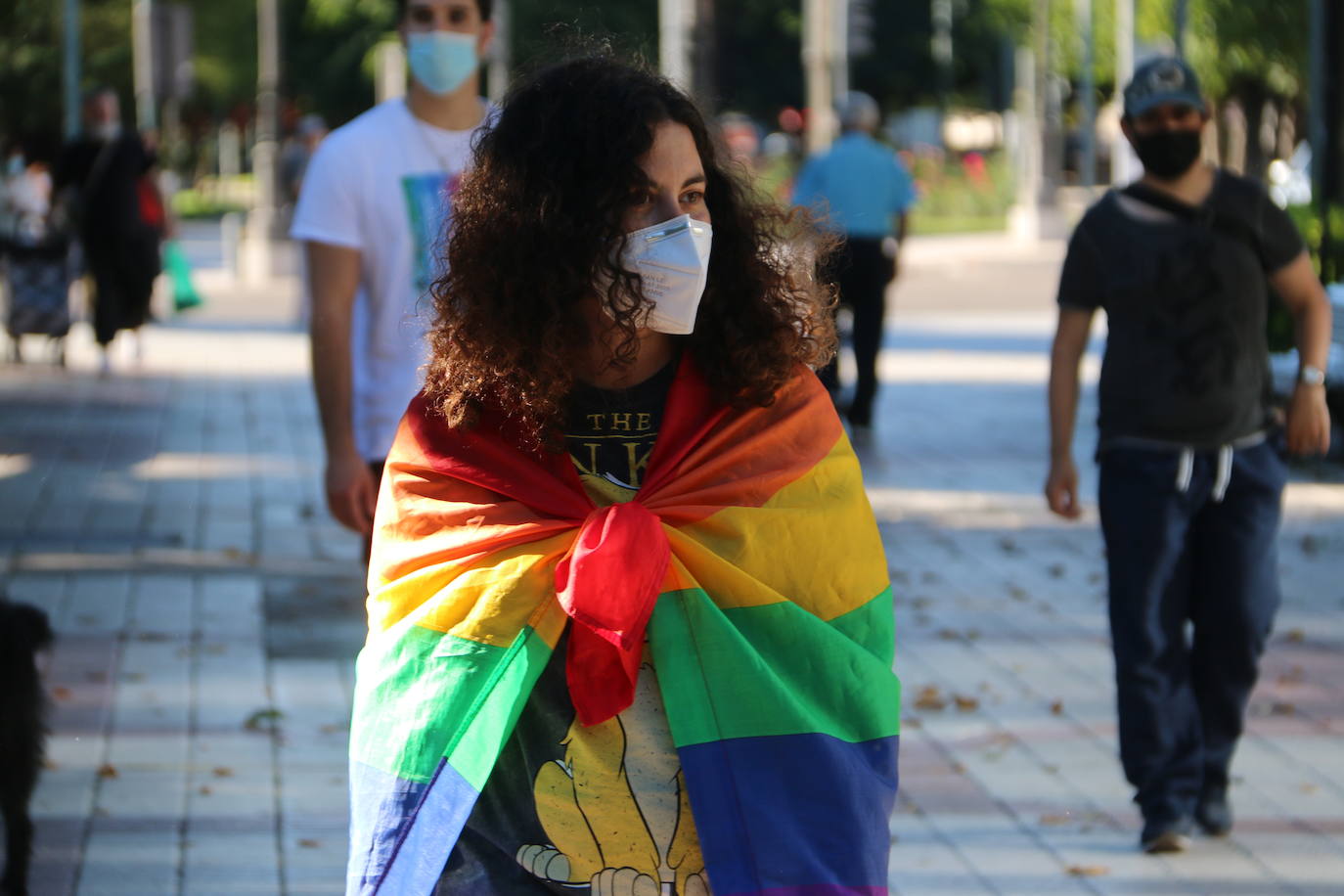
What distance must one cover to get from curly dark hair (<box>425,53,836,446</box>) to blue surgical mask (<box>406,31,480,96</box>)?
2295 mm

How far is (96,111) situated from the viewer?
52.2ft

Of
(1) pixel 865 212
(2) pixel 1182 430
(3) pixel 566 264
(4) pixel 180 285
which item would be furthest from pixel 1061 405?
(4) pixel 180 285

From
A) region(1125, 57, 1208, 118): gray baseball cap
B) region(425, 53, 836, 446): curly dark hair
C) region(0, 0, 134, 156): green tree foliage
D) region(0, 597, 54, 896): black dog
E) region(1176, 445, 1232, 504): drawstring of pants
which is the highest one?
region(0, 0, 134, 156): green tree foliage

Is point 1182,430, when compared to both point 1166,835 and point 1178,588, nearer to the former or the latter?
point 1178,588

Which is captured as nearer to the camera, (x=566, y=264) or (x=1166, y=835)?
(x=566, y=264)

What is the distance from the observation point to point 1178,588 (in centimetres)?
514

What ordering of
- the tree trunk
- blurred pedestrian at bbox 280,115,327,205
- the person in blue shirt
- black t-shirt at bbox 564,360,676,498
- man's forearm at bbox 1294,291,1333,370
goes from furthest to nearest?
1. the tree trunk
2. blurred pedestrian at bbox 280,115,327,205
3. the person in blue shirt
4. man's forearm at bbox 1294,291,1333,370
5. black t-shirt at bbox 564,360,676,498

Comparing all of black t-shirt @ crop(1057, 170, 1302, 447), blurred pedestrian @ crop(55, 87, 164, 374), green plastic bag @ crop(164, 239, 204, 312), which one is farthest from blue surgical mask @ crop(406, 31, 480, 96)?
green plastic bag @ crop(164, 239, 204, 312)

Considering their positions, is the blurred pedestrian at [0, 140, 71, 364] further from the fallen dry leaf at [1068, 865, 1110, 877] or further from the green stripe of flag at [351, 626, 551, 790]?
the green stripe of flag at [351, 626, 551, 790]

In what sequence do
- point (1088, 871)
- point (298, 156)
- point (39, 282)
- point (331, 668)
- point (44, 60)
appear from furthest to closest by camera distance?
point (44, 60) → point (298, 156) → point (39, 282) → point (331, 668) → point (1088, 871)

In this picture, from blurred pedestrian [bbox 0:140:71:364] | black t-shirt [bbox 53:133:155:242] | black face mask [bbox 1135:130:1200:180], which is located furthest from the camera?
blurred pedestrian [bbox 0:140:71:364]

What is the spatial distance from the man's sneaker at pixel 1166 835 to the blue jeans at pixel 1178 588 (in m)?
0.02

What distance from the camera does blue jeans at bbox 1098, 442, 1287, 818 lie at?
16.6 ft

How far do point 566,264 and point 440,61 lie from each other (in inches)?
101
